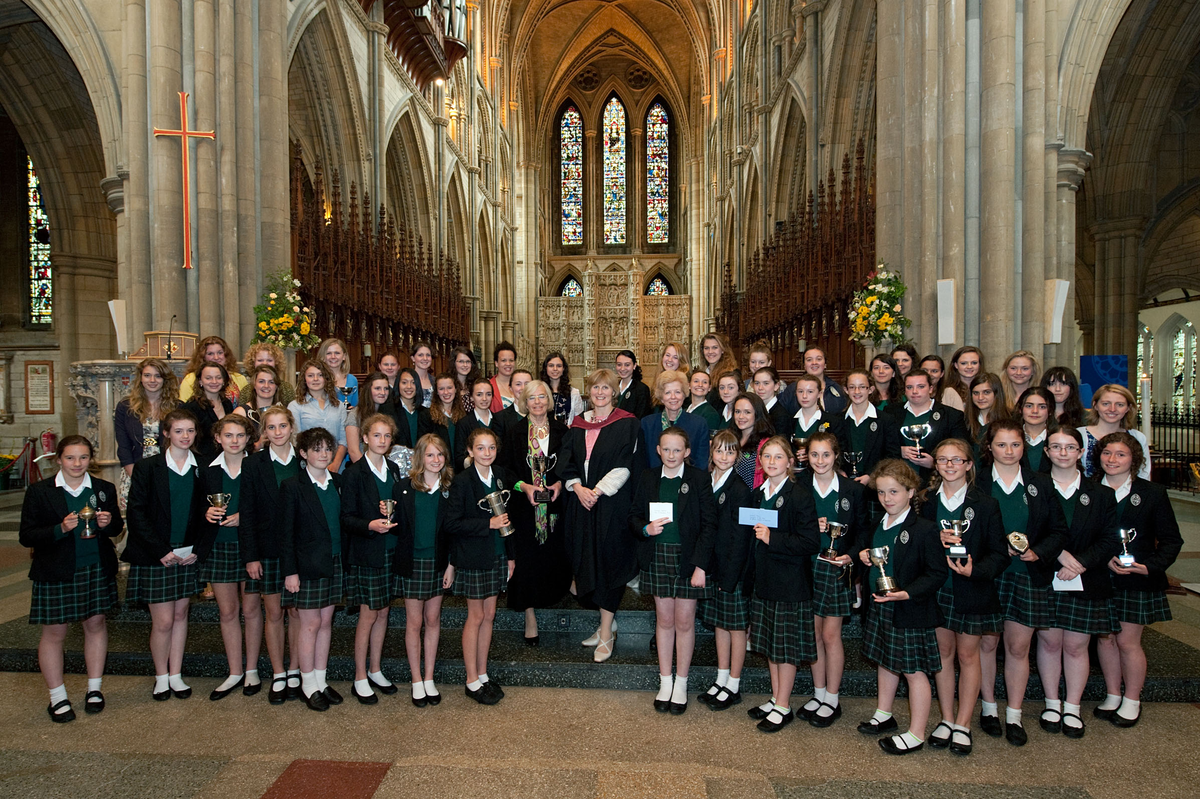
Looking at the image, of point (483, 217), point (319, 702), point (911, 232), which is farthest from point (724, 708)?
point (483, 217)

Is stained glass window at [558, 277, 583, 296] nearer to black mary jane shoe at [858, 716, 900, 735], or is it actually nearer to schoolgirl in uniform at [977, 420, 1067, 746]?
schoolgirl in uniform at [977, 420, 1067, 746]

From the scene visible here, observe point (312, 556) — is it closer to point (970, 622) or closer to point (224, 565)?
point (224, 565)

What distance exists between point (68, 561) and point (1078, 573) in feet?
15.6

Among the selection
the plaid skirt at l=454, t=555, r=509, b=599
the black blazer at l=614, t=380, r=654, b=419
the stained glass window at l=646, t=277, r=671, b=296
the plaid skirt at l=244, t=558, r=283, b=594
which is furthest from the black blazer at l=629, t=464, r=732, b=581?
the stained glass window at l=646, t=277, r=671, b=296

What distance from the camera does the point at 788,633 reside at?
3480mm

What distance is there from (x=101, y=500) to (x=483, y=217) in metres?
21.5

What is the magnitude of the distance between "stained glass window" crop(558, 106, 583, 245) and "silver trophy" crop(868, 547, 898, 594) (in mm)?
31462

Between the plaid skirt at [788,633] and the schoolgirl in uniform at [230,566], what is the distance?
264 centimetres

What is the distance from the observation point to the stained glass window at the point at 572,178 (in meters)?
33.5

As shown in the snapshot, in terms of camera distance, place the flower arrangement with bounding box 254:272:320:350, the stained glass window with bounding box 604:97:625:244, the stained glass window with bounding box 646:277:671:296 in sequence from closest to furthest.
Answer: the flower arrangement with bounding box 254:272:320:350 < the stained glass window with bounding box 646:277:671:296 < the stained glass window with bounding box 604:97:625:244

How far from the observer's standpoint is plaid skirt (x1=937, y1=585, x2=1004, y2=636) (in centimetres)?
329

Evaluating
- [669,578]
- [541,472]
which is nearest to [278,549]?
[541,472]

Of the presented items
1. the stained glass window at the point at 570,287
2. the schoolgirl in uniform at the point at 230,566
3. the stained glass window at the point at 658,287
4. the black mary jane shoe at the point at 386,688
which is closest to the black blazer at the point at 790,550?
the black mary jane shoe at the point at 386,688

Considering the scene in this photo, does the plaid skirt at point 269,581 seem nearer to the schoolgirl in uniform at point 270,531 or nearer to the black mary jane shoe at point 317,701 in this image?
the schoolgirl in uniform at point 270,531
